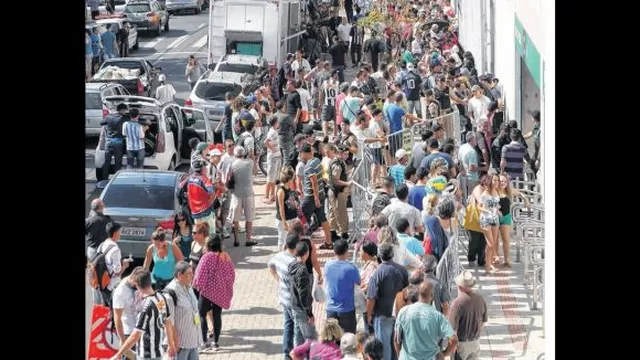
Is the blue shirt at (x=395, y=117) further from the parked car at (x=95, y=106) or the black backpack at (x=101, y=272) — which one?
the black backpack at (x=101, y=272)

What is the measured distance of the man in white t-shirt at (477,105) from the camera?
24.0 metres

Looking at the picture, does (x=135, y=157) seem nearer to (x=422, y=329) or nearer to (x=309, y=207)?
(x=309, y=207)

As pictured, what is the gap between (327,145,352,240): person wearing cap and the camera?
19125 millimetres

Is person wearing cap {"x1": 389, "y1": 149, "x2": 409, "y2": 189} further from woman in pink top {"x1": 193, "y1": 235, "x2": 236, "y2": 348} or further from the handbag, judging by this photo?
woman in pink top {"x1": 193, "y1": 235, "x2": 236, "y2": 348}

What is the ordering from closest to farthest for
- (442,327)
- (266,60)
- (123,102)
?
(442,327), (123,102), (266,60)

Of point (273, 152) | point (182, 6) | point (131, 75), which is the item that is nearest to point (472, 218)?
point (273, 152)

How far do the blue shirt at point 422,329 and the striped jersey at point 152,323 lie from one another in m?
Result: 2.21

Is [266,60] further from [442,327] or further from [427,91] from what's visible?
[442,327]

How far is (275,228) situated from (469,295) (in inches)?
335

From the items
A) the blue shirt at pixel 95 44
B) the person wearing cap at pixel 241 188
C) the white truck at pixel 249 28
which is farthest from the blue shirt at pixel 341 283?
the blue shirt at pixel 95 44

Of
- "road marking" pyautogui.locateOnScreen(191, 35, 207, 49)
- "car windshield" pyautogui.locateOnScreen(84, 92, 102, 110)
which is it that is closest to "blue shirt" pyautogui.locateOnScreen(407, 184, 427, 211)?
"car windshield" pyautogui.locateOnScreen(84, 92, 102, 110)

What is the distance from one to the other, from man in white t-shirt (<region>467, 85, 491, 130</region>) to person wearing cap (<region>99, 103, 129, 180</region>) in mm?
6037
